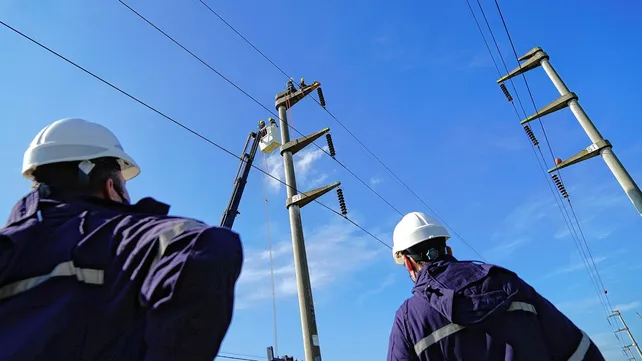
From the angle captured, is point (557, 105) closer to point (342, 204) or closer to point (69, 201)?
point (342, 204)

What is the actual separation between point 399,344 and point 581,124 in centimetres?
1064

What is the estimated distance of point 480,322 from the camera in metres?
2.34

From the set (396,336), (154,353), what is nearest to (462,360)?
(396,336)

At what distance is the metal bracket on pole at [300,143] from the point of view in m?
10.6

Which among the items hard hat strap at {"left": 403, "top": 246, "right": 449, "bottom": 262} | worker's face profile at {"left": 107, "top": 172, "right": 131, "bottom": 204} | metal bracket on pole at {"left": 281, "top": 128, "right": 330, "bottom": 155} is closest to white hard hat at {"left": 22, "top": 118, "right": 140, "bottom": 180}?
worker's face profile at {"left": 107, "top": 172, "right": 131, "bottom": 204}

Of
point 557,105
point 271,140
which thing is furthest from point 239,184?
point 557,105

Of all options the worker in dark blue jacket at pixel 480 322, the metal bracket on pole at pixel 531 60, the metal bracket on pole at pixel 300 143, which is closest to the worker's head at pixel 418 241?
the worker in dark blue jacket at pixel 480 322

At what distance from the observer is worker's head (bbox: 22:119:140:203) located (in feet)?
5.32

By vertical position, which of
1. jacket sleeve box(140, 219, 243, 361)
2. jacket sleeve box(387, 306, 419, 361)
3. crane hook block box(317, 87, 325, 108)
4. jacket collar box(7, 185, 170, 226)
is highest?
crane hook block box(317, 87, 325, 108)

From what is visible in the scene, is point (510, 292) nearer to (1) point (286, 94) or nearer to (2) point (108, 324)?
(2) point (108, 324)

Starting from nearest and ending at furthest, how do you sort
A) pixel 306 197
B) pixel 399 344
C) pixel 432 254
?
pixel 399 344 < pixel 432 254 < pixel 306 197

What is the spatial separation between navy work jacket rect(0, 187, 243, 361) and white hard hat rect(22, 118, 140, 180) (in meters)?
0.34

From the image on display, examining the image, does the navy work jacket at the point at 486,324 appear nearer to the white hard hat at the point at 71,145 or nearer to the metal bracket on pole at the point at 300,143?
the white hard hat at the point at 71,145

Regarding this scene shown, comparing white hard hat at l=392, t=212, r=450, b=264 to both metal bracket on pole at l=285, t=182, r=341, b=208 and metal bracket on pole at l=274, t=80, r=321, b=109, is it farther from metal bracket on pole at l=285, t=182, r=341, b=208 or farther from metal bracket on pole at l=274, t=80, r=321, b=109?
metal bracket on pole at l=274, t=80, r=321, b=109
